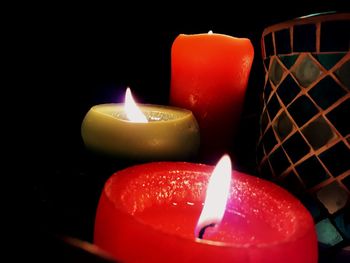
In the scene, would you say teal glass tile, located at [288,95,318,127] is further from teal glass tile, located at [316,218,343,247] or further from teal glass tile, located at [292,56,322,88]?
teal glass tile, located at [316,218,343,247]

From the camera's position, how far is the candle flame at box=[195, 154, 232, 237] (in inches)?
13.2

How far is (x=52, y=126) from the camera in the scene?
69 cm

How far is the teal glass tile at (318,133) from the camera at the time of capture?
0.41 meters

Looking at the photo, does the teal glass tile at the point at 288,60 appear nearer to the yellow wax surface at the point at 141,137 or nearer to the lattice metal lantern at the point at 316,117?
the lattice metal lantern at the point at 316,117

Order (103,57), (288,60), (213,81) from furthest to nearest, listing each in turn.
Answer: (103,57) → (213,81) → (288,60)

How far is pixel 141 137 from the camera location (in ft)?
1.50

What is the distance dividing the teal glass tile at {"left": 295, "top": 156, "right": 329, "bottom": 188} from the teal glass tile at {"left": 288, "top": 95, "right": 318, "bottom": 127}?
47 millimetres

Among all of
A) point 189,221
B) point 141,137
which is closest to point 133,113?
point 141,137

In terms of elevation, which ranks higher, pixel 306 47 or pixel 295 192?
pixel 306 47

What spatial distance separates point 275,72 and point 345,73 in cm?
10

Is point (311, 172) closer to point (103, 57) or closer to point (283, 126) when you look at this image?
point (283, 126)

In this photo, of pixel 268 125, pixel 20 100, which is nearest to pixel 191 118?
pixel 268 125

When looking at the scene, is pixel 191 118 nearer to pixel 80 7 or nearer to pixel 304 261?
pixel 304 261

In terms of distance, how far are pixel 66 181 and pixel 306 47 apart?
335 millimetres
